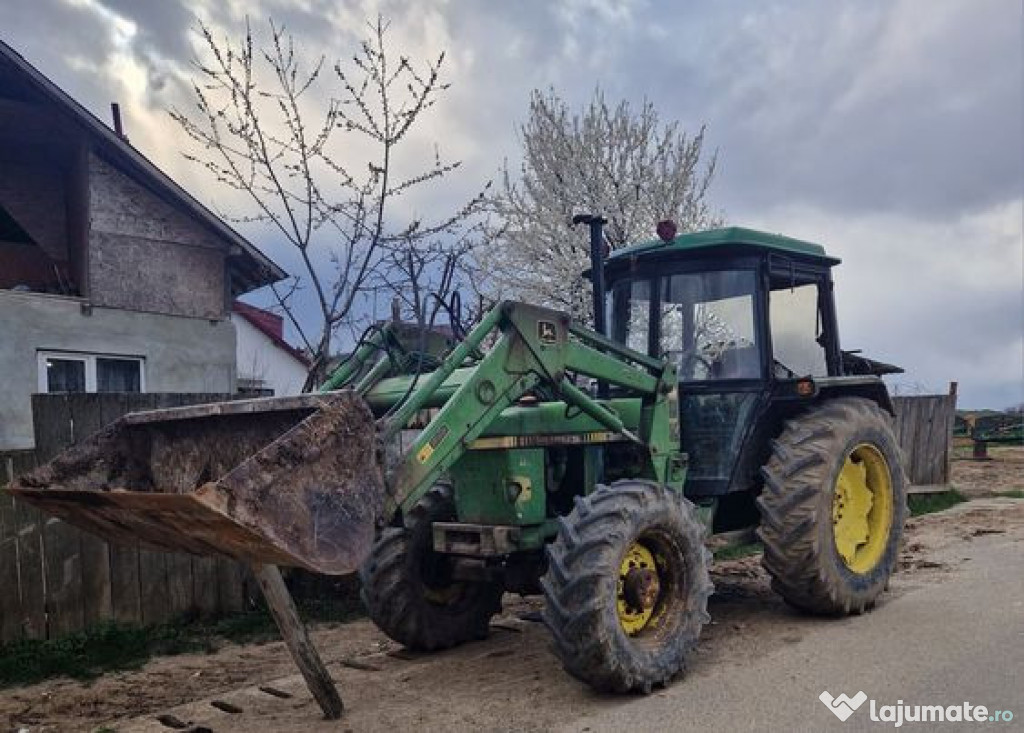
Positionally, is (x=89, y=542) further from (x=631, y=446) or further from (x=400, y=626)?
(x=631, y=446)

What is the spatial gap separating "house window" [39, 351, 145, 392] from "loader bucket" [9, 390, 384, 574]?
290 inches

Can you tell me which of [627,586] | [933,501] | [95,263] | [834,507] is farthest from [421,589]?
[933,501]

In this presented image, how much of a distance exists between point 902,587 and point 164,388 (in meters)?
9.58

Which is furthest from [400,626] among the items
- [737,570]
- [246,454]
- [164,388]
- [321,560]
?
[164,388]

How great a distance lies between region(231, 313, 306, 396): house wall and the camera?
27.3 meters

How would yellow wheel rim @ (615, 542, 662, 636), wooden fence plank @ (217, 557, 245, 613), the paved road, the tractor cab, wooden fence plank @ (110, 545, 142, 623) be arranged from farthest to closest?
wooden fence plank @ (217, 557, 245, 613) → wooden fence plank @ (110, 545, 142, 623) → the tractor cab → yellow wheel rim @ (615, 542, 662, 636) → the paved road

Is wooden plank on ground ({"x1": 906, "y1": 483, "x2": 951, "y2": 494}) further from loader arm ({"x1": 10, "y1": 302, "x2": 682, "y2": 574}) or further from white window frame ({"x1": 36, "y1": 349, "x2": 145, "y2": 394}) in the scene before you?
white window frame ({"x1": 36, "y1": 349, "x2": 145, "y2": 394})

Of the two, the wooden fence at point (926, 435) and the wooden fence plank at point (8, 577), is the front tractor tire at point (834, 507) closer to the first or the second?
the wooden fence plank at point (8, 577)

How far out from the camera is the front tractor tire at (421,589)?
5926 mm

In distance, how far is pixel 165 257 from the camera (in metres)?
13.1

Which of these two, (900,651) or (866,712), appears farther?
(900,651)

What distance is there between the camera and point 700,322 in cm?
675

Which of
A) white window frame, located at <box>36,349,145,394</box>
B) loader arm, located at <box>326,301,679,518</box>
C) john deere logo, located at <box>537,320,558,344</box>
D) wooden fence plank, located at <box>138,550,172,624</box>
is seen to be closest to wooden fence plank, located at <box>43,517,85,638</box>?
wooden fence plank, located at <box>138,550,172,624</box>

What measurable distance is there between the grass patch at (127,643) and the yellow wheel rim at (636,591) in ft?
9.73
